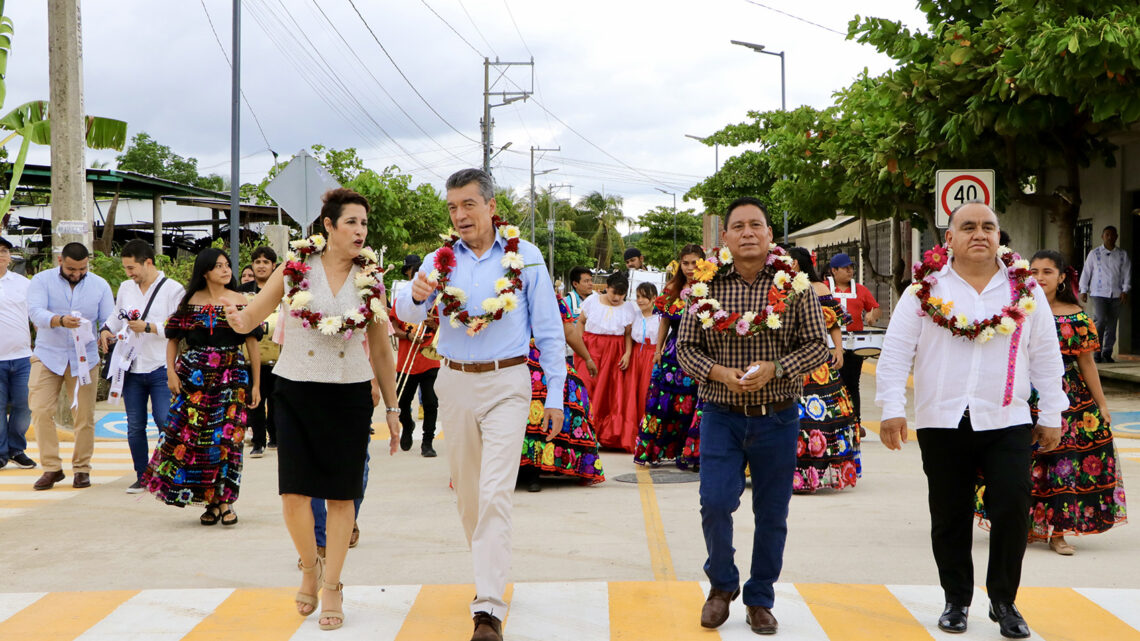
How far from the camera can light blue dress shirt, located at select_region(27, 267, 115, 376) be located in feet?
31.4

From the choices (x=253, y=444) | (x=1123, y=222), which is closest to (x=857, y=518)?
(x=253, y=444)

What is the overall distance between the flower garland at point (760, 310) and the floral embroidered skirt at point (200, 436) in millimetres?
3933

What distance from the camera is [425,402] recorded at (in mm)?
11469

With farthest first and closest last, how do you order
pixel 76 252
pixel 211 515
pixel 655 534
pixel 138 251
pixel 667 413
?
pixel 667 413 < pixel 76 252 < pixel 138 251 < pixel 211 515 < pixel 655 534

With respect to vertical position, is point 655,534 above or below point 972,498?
below

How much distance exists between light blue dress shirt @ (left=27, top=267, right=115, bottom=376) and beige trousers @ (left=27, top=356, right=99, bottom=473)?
12cm

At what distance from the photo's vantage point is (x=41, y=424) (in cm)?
955

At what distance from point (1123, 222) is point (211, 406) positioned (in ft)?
55.2

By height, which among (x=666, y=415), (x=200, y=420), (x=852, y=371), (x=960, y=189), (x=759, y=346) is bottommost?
(x=666, y=415)

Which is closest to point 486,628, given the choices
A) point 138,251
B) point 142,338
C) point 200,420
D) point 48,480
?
point 200,420

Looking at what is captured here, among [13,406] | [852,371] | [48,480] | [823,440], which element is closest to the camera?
[823,440]

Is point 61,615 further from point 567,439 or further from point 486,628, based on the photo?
point 567,439

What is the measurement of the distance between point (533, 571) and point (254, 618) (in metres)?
1.62

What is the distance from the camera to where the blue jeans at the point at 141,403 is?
8.99 meters
